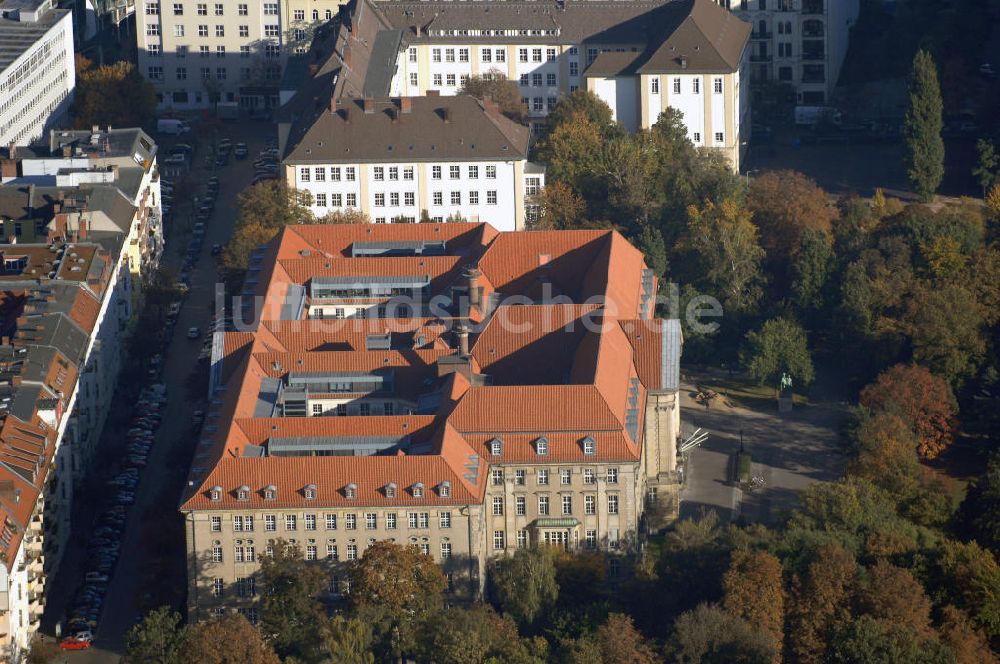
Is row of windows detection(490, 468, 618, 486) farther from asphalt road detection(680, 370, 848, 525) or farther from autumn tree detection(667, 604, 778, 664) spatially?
autumn tree detection(667, 604, 778, 664)

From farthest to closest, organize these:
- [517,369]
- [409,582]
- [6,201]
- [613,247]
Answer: [6,201]
[613,247]
[517,369]
[409,582]

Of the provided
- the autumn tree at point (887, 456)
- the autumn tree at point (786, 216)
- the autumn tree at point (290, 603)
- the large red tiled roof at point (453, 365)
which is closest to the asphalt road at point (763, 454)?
the autumn tree at point (887, 456)

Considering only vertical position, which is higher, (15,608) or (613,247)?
(613,247)

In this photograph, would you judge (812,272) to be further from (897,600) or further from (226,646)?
(226,646)

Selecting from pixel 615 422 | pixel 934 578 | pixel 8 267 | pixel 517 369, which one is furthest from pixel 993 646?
pixel 8 267

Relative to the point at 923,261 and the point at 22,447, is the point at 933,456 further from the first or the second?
the point at 22,447

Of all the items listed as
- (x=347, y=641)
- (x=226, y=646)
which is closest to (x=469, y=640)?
(x=347, y=641)

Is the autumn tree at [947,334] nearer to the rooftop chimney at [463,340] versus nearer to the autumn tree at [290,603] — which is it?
the rooftop chimney at [463,340]
